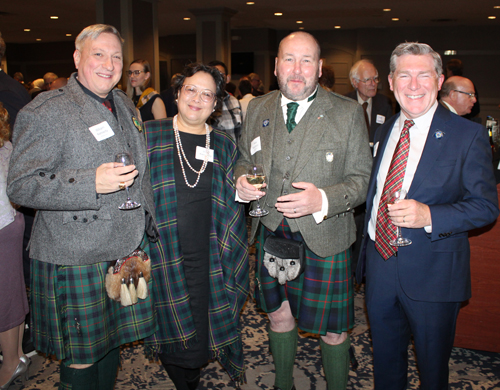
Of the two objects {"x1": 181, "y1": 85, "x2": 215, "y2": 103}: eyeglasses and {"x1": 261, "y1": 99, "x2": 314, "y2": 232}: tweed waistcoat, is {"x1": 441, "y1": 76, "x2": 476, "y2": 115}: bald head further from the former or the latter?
{"x1": 181, "y1": 85, "x2": 215, "y2": 103}: eyeglasses

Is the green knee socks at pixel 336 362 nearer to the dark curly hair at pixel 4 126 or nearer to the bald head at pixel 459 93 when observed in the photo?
the dark curly hair at pixel 4 126

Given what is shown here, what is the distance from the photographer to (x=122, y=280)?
1.86 meters

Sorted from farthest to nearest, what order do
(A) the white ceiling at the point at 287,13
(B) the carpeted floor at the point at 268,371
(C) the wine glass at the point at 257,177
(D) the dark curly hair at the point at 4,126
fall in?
(A) the white ceiling at the point at 287,13 → (B) the carpeted floor at the point at 268,371 → (D) the dark curly hair at the point at 4,126 → (C) the wine glass at the point at 257,177

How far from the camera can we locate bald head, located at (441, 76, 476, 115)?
371 centimetres

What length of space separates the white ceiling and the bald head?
7.53 meters

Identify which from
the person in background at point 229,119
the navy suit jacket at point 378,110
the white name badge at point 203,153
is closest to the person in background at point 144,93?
the person in background at point 229,119

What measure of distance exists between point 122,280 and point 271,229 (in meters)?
0.78

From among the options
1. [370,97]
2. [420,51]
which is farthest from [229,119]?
[420,51]

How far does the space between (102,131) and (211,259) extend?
87 centimetres

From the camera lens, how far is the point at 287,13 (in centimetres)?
1202

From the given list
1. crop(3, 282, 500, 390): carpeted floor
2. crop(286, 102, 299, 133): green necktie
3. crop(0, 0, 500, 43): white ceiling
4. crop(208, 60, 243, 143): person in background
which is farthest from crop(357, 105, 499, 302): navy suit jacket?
crop(0, 0, 500, 43): white ceiling

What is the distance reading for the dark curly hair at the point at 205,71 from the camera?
218cm

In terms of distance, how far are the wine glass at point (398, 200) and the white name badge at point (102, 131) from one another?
1.24 m

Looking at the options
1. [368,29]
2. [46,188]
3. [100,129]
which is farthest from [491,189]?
[368,29]
